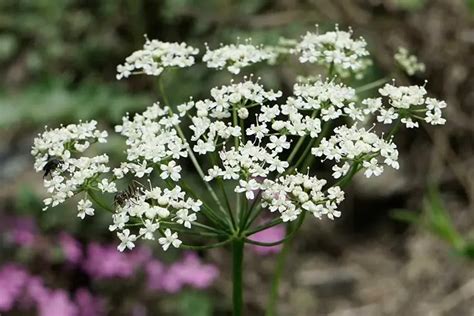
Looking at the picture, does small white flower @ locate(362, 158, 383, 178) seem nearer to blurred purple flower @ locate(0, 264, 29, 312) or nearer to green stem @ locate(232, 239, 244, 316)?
green stem @ locate(232, 239, 244, 316)

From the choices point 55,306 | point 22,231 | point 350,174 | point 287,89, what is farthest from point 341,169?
point 287,89

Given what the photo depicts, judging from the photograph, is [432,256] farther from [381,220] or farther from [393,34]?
[393,34]

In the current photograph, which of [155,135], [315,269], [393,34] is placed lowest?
[315,269]

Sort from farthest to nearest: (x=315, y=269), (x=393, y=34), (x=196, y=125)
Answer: (x=393, y=34)
(x=315, y=269)
(x=196, y=125)

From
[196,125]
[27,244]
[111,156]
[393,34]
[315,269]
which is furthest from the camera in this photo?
[393,34]

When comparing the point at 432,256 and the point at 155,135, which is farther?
the point at 432,256

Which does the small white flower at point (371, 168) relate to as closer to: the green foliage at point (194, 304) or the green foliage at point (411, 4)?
the green foliage at point (194, 304)

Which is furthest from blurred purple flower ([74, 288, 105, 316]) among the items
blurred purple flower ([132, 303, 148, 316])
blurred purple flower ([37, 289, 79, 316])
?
blurred purple flower ([132, 303, 148, 316])

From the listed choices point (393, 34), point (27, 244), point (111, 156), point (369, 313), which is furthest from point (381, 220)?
point (27, 244)
